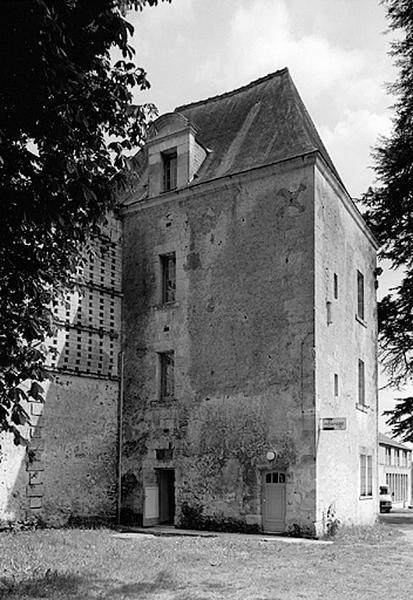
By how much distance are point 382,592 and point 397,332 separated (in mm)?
16898

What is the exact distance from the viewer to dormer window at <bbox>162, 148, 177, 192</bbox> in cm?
2059

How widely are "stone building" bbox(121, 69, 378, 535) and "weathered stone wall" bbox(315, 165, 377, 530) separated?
2.8 inches

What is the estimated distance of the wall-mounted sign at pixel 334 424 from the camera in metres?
16.3

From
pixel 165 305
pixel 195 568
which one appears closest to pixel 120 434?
pixel 165 305

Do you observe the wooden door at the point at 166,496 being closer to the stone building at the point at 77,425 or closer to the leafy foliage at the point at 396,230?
the stone building at the point at 77,425

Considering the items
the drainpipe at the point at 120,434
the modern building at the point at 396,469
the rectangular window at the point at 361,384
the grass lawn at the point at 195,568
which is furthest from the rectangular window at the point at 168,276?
the modern building at the point at 396,469

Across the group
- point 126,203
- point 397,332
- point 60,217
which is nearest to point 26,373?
point 60,217

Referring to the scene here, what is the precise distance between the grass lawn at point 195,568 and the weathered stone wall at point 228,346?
229 cm

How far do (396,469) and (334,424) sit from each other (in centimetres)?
3405

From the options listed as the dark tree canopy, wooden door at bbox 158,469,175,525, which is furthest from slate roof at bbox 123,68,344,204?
the dark tree canopy

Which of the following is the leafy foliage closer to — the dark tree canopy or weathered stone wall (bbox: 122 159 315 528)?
weathered stone wall (bbox: 122 159 315 528)

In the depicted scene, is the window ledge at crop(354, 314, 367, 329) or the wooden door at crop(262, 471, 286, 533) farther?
the window ledge at crop(354, 314, 367, 329)

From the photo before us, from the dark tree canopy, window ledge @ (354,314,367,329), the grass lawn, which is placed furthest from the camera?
window ledge @ (354,314,367,329)

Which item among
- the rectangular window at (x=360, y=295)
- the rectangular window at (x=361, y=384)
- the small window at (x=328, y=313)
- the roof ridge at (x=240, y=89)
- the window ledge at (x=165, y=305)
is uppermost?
the roof ridge at (x=240, y=89)
